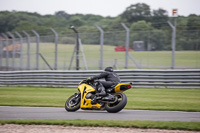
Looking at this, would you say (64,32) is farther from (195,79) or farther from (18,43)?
(195,79)

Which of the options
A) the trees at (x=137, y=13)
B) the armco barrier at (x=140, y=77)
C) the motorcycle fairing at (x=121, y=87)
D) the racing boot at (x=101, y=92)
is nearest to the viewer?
the motorcycle fairing at (x=121, y=87)

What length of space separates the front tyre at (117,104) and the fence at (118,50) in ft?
26.4

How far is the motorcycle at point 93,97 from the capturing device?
28.4ft

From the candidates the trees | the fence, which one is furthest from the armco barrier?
the trees

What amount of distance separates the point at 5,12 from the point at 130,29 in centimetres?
3227

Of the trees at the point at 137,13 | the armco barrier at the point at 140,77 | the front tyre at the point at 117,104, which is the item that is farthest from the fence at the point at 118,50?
the front tyre at the point at 117,104

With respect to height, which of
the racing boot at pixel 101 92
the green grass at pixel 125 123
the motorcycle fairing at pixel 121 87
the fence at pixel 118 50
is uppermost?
the fence at pixel 118 50

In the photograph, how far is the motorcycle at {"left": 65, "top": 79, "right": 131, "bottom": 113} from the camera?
8.66m

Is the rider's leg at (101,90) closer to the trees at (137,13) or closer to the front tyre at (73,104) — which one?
the front tyre at (73,104)

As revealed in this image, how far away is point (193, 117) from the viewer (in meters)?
7.78

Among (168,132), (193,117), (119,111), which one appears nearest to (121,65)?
(119,111)

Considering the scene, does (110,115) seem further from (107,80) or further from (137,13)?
(137,13)

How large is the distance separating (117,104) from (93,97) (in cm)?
80

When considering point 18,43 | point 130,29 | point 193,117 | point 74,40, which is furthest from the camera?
point 18,43
